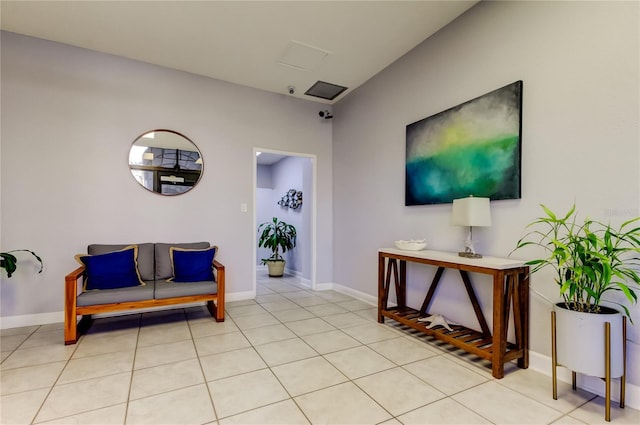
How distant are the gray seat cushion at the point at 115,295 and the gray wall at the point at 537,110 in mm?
2656

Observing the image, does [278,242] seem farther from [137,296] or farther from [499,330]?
[499,330]

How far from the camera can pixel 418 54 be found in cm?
326

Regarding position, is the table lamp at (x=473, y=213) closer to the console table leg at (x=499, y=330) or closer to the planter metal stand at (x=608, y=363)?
the console table leg at (x=499, y=330)

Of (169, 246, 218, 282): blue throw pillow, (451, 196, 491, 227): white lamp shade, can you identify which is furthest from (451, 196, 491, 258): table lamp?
(169, 246, 218, 282): blue throw pillow

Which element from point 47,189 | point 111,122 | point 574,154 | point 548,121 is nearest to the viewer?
point 574,154

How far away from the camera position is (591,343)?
5.52 feet

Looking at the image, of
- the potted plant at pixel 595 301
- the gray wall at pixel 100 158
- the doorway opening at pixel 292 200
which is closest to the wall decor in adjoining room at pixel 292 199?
the doorway opening at pixel 292 200

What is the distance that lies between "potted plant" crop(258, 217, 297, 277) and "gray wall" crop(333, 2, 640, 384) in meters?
2.72

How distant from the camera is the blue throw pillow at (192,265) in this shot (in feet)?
10.7

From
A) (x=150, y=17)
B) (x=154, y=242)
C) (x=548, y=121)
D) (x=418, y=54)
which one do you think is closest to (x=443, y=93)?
(x=418, y=54)

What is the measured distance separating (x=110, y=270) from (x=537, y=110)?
393cm

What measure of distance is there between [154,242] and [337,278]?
8.51 ft

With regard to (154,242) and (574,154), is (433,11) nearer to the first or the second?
(574,154)

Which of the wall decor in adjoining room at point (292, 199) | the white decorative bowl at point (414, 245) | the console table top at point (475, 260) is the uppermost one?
the wall decor in adjoining room at point (292, 199)
